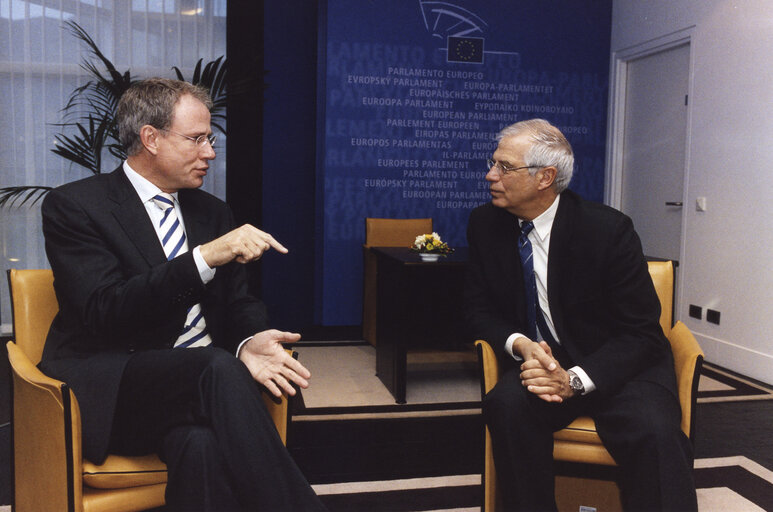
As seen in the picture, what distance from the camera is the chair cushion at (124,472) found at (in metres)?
1.54

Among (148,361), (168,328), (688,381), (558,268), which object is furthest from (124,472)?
(688,381)

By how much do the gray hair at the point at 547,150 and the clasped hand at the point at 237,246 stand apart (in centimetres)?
91

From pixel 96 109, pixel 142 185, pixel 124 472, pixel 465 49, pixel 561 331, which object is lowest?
pixel 124 472

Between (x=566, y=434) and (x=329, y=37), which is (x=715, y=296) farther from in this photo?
Result: (x=329, y=37)

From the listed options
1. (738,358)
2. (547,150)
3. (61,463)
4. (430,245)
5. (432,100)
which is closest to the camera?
(61,463)

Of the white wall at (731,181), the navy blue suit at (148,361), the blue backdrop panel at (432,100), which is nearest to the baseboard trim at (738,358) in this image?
the white wall at (731,181)

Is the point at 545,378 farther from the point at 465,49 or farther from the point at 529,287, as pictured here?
the point at 465,49

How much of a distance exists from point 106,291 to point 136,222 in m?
0.24

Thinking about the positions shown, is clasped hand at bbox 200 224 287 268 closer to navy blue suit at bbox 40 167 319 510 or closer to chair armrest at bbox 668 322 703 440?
navy blue suit at bbox 40 167 319 510

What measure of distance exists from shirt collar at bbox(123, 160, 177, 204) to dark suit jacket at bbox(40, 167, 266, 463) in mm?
29

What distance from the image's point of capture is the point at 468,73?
19.0 feet

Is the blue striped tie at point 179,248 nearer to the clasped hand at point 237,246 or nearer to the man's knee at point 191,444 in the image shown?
the clasped hand at point 237,246

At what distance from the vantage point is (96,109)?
4.76 m

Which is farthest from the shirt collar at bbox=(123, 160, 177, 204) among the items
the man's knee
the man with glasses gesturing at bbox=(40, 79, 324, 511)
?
the man's knee
